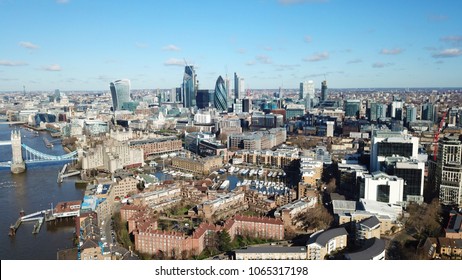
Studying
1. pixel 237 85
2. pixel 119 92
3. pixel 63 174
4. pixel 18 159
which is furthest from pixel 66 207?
pixel 237 85

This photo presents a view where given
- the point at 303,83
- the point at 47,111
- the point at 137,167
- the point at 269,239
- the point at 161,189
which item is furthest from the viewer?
the point at 303,83

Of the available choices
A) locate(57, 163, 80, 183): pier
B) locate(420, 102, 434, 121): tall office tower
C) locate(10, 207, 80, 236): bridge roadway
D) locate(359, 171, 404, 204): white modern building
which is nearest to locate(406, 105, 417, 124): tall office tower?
locate(420, 102, 434, 121): tall office tower

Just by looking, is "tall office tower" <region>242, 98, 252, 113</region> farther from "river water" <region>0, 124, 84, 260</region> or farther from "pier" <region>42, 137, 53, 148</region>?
"river water" <region>0, 124, 84, 260</region>

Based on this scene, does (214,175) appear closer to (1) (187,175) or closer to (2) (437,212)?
(1) (187,175)

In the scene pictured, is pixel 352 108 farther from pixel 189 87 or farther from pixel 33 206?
pixel 33 206

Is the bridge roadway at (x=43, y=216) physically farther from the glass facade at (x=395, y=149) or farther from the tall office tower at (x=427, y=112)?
the tall office tower at (x=427, y=112)

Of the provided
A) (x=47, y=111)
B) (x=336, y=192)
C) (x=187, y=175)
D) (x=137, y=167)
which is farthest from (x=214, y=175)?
(x=47, y=111)
